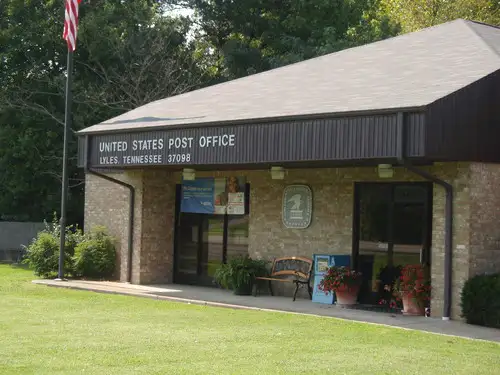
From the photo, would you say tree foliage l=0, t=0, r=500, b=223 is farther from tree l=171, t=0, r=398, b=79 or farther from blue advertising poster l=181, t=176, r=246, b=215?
blue advertising poster l=181, t=176, r=246, b=215

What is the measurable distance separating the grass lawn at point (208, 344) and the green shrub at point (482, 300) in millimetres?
1613

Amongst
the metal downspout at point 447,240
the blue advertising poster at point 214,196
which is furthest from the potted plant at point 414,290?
the blue advertising poster at point 214,196

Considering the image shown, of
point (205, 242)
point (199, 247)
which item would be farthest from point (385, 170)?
point (199, 247)

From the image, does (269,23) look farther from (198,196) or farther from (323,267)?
(323,267)

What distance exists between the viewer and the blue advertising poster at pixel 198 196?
71.9 ft

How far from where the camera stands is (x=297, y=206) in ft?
64.1

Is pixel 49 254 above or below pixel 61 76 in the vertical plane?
below

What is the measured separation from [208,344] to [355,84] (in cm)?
773

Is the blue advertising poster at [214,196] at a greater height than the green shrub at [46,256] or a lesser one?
greater

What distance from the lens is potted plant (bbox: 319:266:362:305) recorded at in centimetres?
1769

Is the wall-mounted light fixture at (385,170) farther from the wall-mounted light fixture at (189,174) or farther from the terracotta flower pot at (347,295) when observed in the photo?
the wall-mounted light fixture at (189,174)

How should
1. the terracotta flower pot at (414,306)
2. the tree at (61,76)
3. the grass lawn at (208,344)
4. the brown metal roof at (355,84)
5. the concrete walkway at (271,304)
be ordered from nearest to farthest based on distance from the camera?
the grass lawn at (208,344), the concrete walkway at (271,304), the brown metal roof at (355,84), the terracotta flower pot at (414,306), the tree at (61,76)

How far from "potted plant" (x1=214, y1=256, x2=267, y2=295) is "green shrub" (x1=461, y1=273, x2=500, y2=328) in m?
5.50

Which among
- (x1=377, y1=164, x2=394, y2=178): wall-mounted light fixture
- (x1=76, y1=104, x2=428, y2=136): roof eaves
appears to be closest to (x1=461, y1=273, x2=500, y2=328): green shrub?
(x1=377, y1=164, x2=394, y2=178): wall-mounted light fixture
